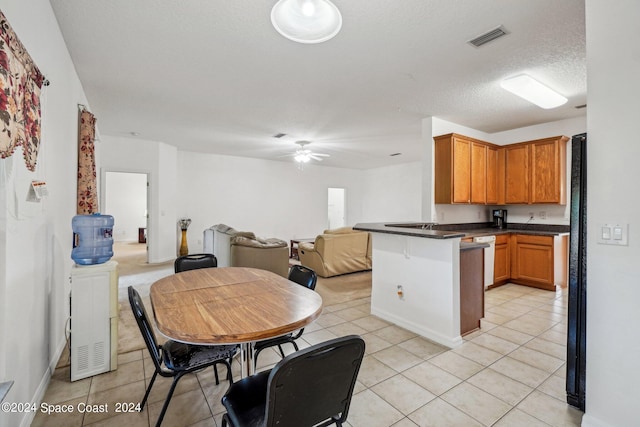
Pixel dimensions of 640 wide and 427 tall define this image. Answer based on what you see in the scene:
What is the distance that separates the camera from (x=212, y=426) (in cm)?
166

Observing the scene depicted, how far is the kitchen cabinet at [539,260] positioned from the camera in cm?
414

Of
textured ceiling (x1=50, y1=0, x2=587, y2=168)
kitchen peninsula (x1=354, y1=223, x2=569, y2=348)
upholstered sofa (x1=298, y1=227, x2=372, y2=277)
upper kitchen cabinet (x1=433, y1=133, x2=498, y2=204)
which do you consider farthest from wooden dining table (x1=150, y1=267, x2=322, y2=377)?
upper kitchen cabinet (x1=433, y1=133, x2=498, y2=204)

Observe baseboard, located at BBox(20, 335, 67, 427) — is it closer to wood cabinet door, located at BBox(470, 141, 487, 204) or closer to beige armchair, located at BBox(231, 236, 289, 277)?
beige armchair, located at BBox(231, 236, 289, 277)

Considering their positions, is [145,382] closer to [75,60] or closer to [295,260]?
[75,60]

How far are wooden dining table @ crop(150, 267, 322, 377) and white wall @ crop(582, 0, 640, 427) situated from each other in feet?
5.02

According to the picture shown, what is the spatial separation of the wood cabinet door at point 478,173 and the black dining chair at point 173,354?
4.14 m

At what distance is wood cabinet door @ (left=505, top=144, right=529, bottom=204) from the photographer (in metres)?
4.61

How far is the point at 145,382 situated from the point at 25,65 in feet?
6.83

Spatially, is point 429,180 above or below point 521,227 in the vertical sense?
above

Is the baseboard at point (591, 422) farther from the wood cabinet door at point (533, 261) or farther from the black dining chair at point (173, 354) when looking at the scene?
the wood cabinet door at point (533, 261)

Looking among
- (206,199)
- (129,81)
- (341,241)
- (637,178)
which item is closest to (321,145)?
(341,241)

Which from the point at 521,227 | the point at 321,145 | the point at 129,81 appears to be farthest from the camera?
the point at 321,145

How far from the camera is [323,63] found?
2.69 meters

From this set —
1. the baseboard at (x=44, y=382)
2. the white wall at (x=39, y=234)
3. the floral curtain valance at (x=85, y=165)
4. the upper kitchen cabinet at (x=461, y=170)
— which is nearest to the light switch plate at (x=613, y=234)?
the upper kitchen cabinet at (x=461, y=170)
